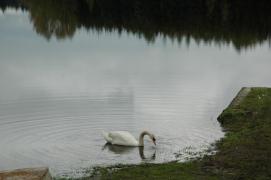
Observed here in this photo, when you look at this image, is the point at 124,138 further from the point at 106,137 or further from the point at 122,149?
the point at 106,137

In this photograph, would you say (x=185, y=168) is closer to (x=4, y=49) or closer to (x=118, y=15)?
(x=4, y=49)

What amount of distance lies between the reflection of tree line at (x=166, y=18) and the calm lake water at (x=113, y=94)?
204 cm

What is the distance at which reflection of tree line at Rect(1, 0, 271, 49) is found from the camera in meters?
35.0

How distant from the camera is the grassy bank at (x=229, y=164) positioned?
376 inches

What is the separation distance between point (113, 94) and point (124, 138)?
5.71 metres

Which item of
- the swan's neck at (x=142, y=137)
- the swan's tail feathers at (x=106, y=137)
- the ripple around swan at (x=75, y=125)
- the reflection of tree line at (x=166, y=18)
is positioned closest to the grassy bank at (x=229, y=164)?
the ripple around swan at (x=75, y=125)

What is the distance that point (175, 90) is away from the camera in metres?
19.0

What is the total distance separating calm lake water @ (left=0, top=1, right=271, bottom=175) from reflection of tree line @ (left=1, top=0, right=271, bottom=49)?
204 cm

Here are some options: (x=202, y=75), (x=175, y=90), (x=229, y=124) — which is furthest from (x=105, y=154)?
(x=202, y=75)

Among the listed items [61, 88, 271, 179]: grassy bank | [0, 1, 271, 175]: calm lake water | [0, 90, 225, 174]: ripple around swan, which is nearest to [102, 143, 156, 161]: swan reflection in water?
[0, 1, 271, 175]: calm lake water

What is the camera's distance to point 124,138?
12.6 metres

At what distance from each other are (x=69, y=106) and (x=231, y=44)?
1636 centimetres

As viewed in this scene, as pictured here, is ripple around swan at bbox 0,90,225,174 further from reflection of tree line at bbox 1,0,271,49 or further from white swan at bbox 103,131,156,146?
reflection of tree line at bbox 1,0,271,49

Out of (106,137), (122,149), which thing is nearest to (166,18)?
(106,137)
